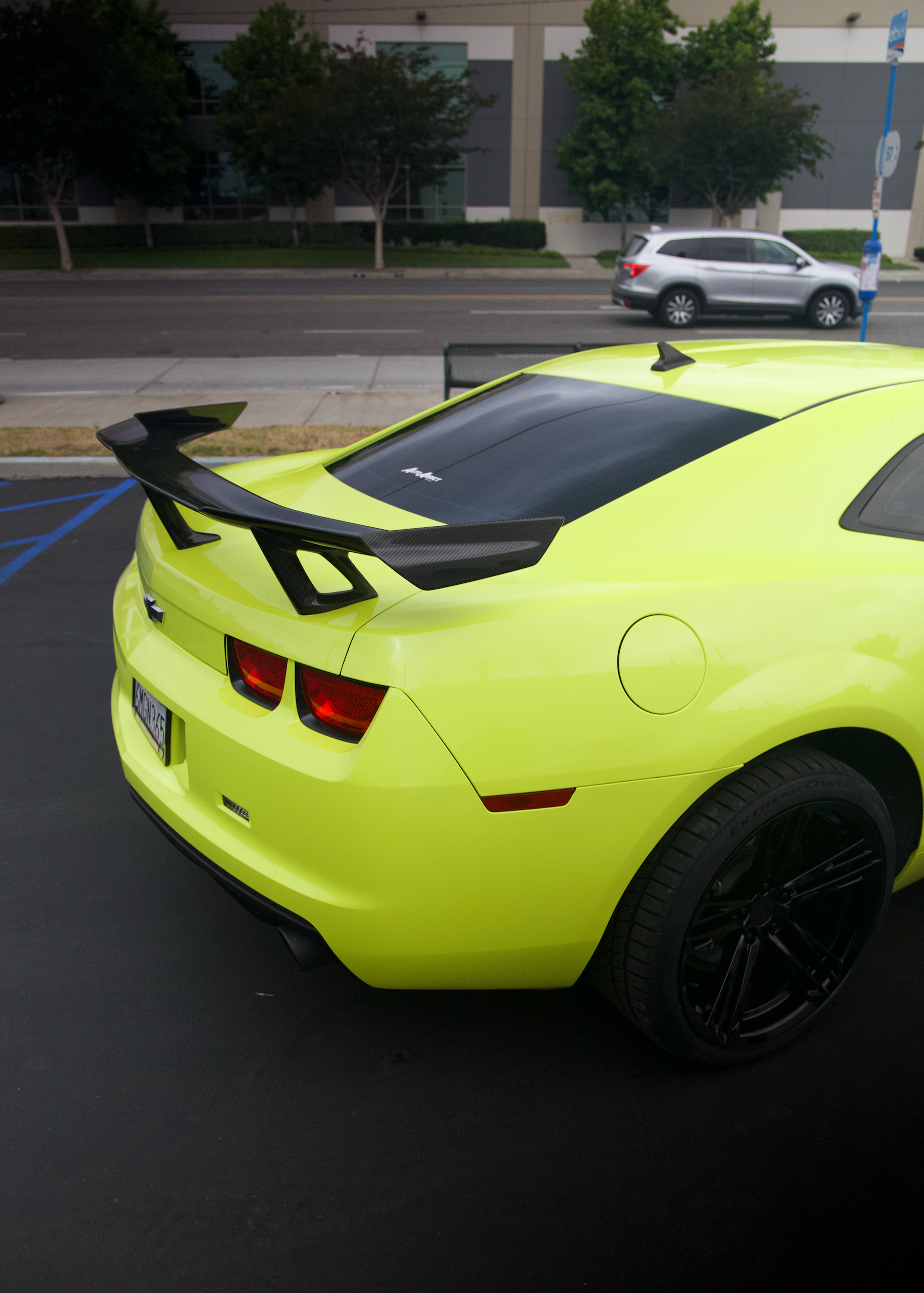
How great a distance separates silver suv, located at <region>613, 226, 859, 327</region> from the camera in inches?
704

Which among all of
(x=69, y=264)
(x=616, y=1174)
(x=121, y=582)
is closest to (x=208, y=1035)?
(x=616, y=1174)

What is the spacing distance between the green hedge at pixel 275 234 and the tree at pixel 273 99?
2.71m

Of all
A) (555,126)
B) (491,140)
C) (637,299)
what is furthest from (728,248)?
(491,140)

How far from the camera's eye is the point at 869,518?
7.53ft

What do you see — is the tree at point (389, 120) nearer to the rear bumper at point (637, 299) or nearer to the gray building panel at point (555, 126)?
the gray building panel at point (555, 126)

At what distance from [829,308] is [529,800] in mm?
18856

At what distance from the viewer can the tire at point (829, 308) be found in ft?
59.1

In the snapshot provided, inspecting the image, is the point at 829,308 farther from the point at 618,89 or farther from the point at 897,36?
the point at 618,89

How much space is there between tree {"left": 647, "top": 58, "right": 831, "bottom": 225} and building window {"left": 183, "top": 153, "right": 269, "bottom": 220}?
1669 centimetres

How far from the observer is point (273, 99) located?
3200 cm

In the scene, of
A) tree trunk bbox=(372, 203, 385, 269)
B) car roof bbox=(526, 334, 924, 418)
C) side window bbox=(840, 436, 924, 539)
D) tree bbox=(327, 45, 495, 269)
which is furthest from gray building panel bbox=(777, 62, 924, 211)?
side window bbox=(840, 436, 924, 539)

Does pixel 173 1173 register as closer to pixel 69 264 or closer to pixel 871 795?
pixel 871 795

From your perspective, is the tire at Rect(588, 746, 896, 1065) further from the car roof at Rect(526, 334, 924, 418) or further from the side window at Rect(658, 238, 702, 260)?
the side window at Rect(658, 238, 702, 260)

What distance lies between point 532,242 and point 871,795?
128 ft
